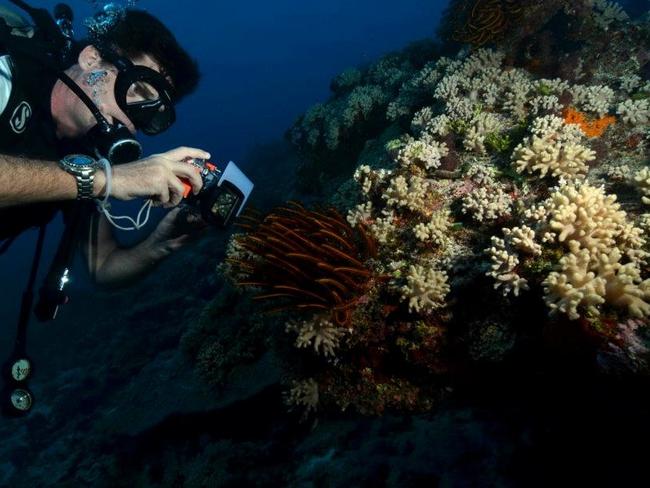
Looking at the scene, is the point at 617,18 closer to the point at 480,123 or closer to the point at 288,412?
the point at 480,123

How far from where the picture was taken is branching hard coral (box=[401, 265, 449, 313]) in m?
2.93

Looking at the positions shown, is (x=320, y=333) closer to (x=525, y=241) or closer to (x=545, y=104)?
(x=525, y=241)

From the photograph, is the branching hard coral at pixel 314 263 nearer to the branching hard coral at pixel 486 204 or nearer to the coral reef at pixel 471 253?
the coral reef at pixel 471 253

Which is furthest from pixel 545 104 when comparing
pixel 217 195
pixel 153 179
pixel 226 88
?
pixel 226 88

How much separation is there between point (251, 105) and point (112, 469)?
74547 mm

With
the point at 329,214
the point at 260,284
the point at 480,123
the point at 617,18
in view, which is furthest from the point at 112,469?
the point at 617,18

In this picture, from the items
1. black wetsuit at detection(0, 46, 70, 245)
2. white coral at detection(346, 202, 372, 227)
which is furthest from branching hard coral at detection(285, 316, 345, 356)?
black wetsuit at detection(0, 46, 70, 245)

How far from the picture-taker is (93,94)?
448 centimetres

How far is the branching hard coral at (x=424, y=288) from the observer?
2932mm

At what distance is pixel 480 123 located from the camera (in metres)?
4.18

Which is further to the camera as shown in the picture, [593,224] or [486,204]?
[486,204]

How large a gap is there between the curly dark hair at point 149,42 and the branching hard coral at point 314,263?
3159 mm

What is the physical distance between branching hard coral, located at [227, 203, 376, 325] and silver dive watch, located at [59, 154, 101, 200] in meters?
1.35

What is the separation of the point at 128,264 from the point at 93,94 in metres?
2.15
